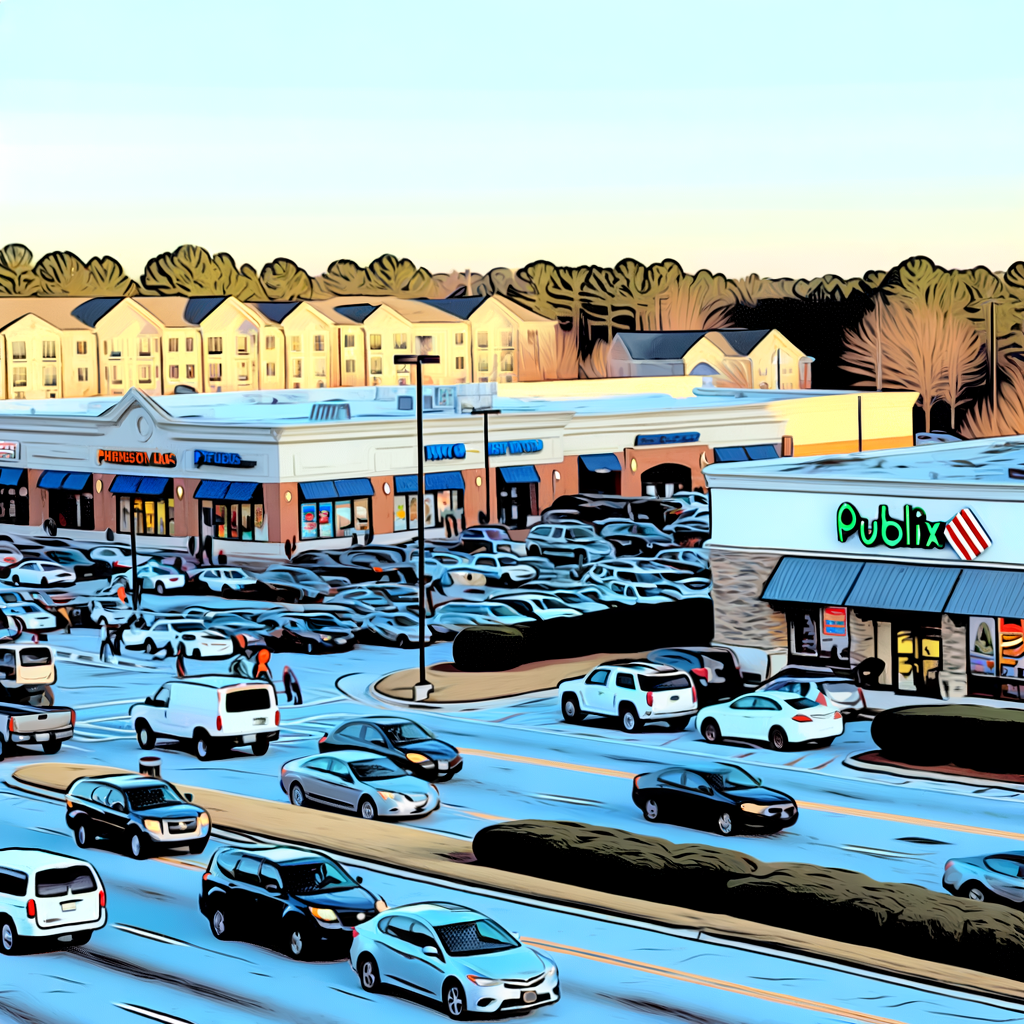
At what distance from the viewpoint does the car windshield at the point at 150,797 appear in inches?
1490

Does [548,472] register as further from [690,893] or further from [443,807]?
[690,893]

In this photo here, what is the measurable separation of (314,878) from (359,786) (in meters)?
10.2

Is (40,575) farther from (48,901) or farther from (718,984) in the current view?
(718,984)

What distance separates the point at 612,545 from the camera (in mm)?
89125

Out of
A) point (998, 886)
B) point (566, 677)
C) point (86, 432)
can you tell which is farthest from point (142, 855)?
point (86, 432)

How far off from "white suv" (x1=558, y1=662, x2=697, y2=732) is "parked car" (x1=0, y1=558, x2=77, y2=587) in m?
38.5

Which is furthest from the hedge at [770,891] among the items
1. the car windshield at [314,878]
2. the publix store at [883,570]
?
the publix store at [883,570]

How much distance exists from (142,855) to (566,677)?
78.1 ft

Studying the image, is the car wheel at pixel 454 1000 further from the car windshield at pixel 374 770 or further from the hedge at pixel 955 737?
the hedge at pixel 955 737

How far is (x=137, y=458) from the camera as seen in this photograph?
99375mm

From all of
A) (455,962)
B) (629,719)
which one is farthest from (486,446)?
(455,962)

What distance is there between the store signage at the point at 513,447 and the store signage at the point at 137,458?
57.4 ft

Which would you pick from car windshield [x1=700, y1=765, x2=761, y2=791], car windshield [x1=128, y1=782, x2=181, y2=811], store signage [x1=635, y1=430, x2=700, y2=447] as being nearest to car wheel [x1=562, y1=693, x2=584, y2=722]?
car windshield [x1=700, y1=765, x2=761, y2=791]

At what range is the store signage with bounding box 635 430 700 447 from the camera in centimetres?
11312
